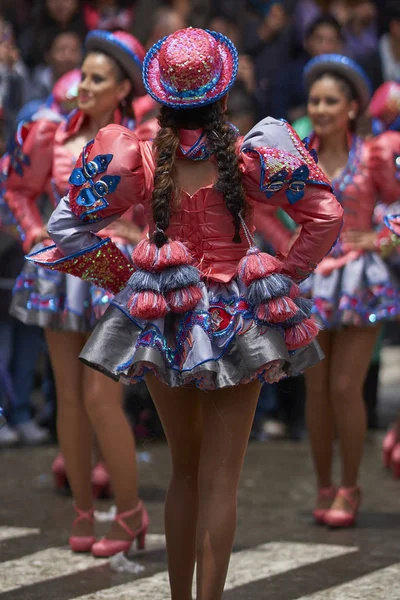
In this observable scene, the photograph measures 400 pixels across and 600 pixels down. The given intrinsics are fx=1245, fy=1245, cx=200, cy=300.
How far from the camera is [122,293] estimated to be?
4.19 metres

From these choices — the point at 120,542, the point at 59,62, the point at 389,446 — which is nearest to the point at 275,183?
the point at 120,542

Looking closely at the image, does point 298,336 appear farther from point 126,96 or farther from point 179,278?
point 126,96

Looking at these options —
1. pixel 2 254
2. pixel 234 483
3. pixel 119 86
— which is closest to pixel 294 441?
pixel 2 254

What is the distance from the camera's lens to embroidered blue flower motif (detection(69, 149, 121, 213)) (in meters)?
4.19

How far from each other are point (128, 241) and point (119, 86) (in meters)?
0.76

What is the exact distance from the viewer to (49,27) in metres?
11.4

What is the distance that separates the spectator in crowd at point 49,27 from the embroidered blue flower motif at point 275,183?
7.29 meters

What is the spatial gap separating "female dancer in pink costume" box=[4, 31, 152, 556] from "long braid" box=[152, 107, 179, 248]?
59.3 inches

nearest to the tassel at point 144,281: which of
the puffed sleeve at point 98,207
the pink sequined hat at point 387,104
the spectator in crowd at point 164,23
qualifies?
the puffed sleeve at point 98,207

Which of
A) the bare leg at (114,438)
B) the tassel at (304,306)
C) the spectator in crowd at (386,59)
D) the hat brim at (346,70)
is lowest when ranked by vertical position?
the bare leg at (114,438)

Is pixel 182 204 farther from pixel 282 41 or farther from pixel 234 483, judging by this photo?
pixel 282 41

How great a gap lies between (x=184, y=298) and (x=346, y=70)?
2.66 meters

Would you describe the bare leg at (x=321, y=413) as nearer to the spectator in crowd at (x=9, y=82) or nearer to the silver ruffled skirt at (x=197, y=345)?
the silver ruffled skirt at (x=197, y=345)

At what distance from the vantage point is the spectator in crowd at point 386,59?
35.3 ft
